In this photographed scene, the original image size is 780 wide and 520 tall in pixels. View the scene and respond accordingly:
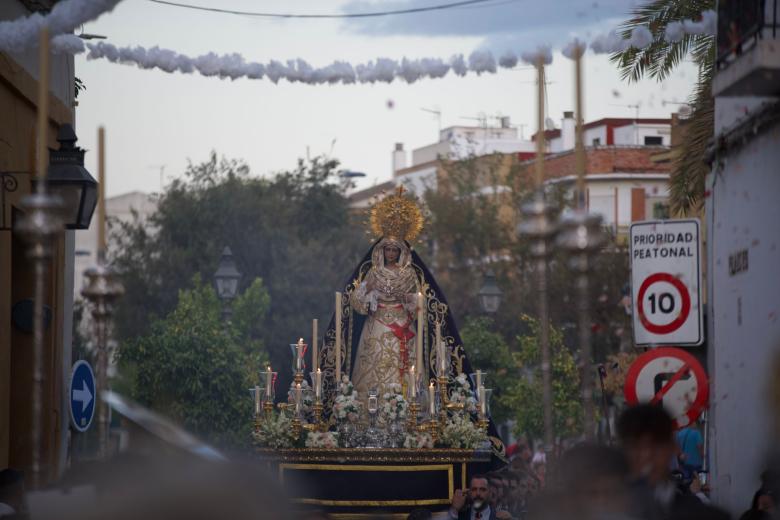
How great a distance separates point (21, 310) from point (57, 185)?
10.2 feet

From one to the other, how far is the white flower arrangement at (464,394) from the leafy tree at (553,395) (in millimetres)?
12613

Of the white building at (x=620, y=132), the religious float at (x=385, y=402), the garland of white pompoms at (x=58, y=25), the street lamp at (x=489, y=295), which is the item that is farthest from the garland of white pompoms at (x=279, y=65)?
the white building at (x=620, y=132)

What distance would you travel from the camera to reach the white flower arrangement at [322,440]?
1545cm

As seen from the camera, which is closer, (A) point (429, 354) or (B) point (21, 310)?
(B) point (21, 310)

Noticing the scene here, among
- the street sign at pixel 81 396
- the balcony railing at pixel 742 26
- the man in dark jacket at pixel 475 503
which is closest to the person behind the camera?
the balcony railing at pixel 742 26

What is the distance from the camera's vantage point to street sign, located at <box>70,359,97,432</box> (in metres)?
11.7

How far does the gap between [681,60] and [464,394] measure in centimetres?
418

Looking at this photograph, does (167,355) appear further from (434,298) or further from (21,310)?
(21,310)

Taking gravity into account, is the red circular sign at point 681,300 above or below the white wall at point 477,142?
below

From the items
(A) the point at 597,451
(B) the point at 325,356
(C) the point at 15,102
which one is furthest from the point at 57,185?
(B) the point at 325,356

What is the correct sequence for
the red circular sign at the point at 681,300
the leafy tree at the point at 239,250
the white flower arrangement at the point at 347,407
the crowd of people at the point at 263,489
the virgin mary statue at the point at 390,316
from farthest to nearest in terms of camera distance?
the leafy tree at the point at 239,250 < the virgin mary statue at the point at 390,316 < the white flower arrangement at the point at 347,407 < the red circular sign at the point at 681,300 < the crowd of people at the point at 263,489

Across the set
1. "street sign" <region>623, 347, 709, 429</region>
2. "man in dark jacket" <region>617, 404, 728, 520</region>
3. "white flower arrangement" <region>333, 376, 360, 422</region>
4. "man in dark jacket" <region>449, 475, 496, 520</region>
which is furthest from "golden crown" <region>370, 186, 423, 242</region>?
"man in dark jacket" <region>617, 404, 728, 520</region>

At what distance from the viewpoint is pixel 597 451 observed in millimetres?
5758

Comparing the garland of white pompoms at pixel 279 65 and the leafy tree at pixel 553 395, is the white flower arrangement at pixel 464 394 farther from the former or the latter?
the leafy tree at pixel 553 395
